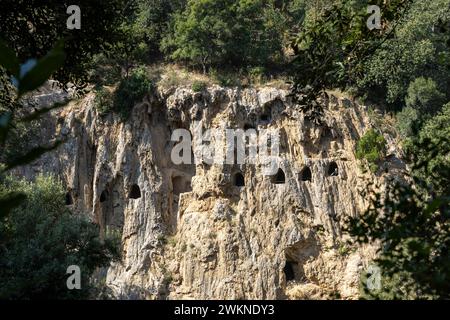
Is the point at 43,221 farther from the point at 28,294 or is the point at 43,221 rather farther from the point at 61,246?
the point at 28,294

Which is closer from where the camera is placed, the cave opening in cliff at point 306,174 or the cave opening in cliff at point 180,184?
the cave opening in cliff at point 306,174

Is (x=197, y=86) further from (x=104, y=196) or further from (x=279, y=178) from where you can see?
(x=104, y=196)

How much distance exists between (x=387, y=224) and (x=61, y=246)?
439 inches

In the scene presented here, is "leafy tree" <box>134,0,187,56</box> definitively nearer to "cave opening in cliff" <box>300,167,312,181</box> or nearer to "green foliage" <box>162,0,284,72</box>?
"green foliage" <box>162,0,284,72</box>

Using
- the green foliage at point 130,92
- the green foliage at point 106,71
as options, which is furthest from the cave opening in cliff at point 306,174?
the green foliage at point 106,71

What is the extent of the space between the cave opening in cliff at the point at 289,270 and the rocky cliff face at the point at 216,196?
0.06 m

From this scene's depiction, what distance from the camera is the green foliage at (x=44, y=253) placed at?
401 inches

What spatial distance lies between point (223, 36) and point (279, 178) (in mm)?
7484

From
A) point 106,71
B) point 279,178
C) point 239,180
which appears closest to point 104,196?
point 106,71

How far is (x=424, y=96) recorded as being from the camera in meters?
23.4

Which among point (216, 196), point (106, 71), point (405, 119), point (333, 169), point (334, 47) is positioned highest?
point (106, 71)

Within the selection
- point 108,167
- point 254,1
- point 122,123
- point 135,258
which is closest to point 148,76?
point 122,123

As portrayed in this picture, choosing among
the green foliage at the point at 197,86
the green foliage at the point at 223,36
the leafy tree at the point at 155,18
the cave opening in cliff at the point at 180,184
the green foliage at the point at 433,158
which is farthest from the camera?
the leafy tree at the point at 155,18

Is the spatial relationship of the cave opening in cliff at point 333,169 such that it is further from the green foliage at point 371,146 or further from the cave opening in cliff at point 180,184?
the cave opening in cliff at point 180,184
